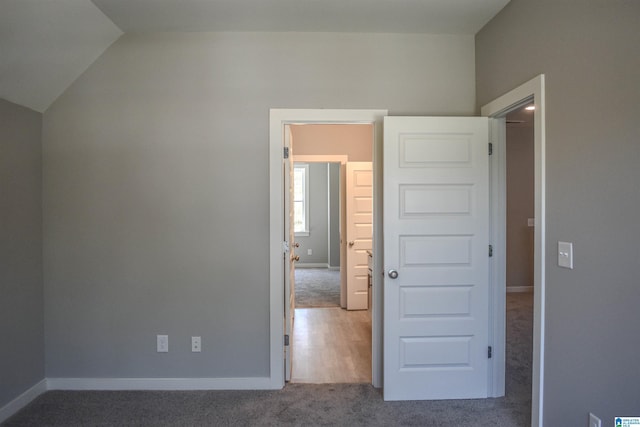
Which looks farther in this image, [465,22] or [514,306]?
[514,306]

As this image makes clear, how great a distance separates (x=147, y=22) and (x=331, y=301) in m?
4.33

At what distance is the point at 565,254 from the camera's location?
1761 mm

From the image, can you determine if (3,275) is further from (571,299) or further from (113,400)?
(571,299)

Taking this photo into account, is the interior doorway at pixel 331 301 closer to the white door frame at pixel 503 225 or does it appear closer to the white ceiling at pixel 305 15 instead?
the white ceiling at pixel 305 15

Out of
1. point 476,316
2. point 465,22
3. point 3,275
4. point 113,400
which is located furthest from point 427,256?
point 3,275

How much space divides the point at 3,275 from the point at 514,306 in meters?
5.56

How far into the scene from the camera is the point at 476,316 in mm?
2494

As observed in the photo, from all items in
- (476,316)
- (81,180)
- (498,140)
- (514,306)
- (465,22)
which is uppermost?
(465,22)

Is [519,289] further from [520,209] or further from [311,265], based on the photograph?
[311,265]

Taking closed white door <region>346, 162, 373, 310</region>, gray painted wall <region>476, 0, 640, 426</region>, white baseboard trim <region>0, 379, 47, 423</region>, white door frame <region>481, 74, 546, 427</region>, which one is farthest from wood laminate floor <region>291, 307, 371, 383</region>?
white baseboard trim <region>0, 379, 47, 423</region>

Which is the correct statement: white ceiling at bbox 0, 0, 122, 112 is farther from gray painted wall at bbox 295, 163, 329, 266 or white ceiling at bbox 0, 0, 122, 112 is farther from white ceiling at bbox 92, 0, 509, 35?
gray painted wall at bbox 295, 163, 329, 266

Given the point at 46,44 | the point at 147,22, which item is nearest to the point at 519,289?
the point at 147,22

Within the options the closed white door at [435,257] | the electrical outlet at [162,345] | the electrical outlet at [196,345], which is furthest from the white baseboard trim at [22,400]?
the closed white door at [435,257]

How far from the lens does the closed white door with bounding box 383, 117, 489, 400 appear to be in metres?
2.46
